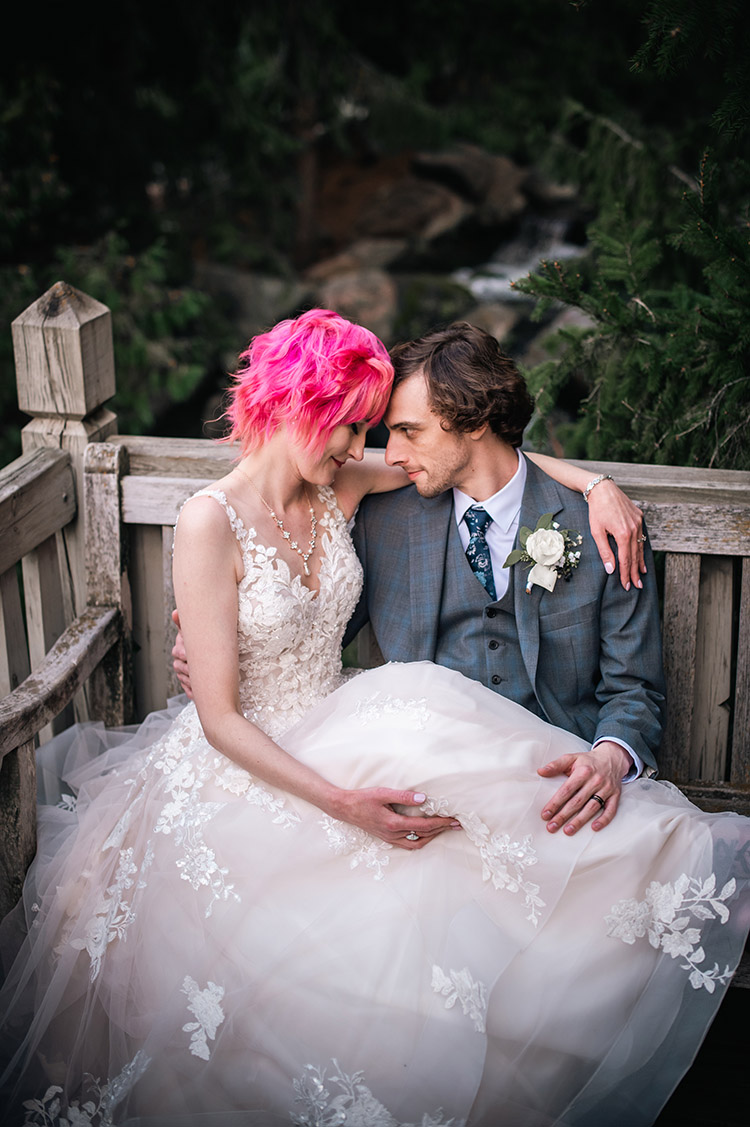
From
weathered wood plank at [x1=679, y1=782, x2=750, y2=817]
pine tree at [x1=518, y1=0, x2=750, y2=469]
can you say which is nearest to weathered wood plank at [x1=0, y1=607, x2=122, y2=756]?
pine tree at [x1=518, y1=0, x2=750, y2=469]

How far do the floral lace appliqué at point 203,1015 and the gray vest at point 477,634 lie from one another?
1.06m

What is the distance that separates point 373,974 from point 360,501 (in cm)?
136

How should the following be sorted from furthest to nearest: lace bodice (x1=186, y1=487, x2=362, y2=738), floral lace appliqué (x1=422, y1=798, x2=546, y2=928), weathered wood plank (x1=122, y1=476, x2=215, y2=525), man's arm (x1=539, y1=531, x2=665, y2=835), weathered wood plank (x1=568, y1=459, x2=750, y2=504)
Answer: weathered wood plank (x1=122, y1=476, x2=215, y2=525), weathered wood plank (x1=568, y1=459, x2=750, y2=504), lace bodice (x1=186, y1=487, x2=362, y2=738), man's arm (x1=539, y1=531, x2=665, y2=835), floral lace appliqué (x1=422, y1=798, x2=546, y2=928)

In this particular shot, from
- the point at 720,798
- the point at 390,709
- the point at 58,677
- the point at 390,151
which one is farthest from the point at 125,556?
the point at 390,151

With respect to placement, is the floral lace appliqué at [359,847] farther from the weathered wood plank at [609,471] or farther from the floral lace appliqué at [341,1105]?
the weathered wood plank at [609,471]

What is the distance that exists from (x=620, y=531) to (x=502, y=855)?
0.90 metres

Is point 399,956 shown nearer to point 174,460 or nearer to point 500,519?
point 500,519

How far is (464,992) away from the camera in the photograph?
1918 mm

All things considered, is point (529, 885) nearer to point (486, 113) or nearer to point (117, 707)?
point (117, 707)

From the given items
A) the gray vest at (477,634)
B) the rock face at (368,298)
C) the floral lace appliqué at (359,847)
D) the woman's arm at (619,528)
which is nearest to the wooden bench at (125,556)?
the woman's arm at (619,528)

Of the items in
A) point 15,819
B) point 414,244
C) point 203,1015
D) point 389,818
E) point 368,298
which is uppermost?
point 414,244

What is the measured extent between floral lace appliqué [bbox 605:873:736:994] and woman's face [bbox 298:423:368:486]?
4.27 ft

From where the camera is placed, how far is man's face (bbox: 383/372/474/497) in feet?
8.35

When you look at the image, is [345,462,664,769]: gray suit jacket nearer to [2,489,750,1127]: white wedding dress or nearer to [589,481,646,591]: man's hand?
[589,481,646,591]: man's hand
